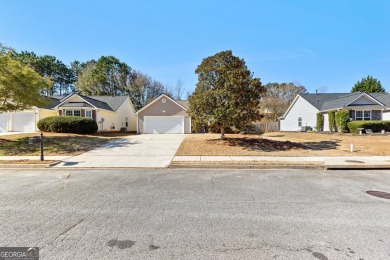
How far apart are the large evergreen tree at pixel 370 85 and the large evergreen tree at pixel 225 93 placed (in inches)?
1536

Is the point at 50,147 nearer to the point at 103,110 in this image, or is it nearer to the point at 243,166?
the point at 243,166

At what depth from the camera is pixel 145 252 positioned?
299 cm

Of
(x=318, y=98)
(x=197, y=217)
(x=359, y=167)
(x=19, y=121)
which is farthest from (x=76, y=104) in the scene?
(x=318, y=98)

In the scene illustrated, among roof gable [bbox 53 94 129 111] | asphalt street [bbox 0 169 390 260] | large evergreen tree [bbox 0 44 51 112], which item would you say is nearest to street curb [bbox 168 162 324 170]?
asphalt street [bbox 0 169 390 260]

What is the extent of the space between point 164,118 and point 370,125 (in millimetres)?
21716

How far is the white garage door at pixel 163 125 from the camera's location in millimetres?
25312

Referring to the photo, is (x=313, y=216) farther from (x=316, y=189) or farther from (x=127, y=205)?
(x=127, y=205)

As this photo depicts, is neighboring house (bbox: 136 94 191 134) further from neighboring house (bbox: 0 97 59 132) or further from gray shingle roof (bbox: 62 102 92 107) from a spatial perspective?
neighboring house (bbox: 0 97 59 132)

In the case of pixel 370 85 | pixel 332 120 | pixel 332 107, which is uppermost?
pixel 370 85

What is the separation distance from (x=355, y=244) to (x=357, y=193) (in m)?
3.10

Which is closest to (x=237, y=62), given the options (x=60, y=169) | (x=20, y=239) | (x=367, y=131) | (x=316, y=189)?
(x=316, y=189)

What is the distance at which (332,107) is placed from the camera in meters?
26.8

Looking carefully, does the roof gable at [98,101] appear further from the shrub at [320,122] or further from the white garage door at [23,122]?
the shrub at [320,122]

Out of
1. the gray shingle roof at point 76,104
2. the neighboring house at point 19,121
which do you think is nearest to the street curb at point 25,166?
the gray shingle roof at point 76,104
